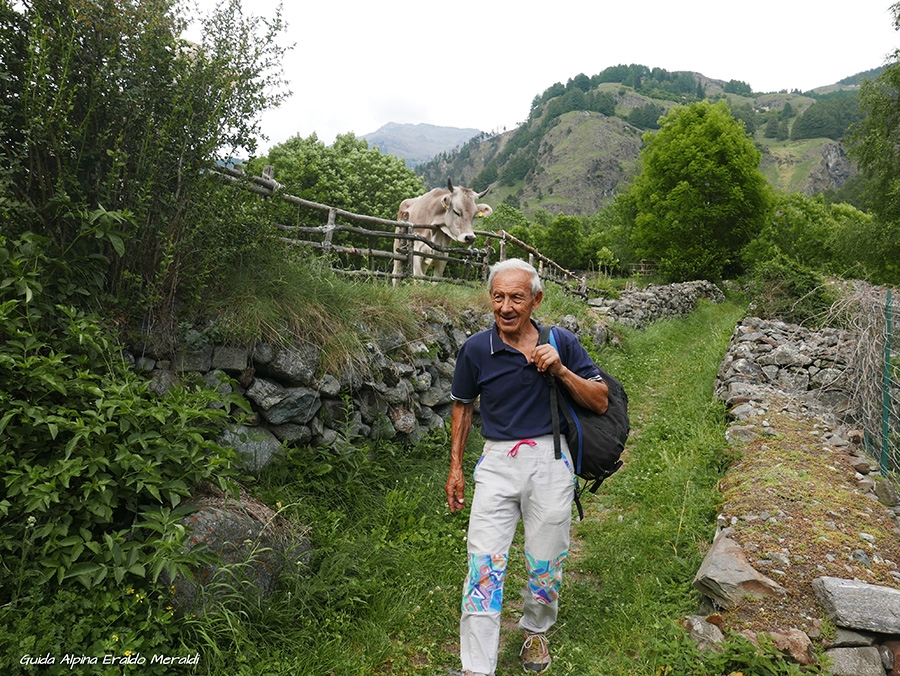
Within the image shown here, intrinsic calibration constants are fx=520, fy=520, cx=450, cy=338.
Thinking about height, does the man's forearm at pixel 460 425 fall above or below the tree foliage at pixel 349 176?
below

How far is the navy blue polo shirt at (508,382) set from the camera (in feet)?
9.38

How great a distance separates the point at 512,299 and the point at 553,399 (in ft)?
1.96

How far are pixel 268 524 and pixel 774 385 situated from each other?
287 inches

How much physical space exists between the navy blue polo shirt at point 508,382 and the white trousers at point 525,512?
88 mm

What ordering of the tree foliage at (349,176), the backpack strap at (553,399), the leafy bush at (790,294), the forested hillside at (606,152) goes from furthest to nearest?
the forested hillside at (606,152)
the tree foliage at (349,176)
the leafy bush at (790,294)
the backpack strap at (553,399)

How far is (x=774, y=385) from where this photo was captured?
7582mm

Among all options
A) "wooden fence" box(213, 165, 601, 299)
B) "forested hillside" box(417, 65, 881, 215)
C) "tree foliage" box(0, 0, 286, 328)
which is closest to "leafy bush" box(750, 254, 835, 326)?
"wooden fence" box(213, 165, 601, 299)

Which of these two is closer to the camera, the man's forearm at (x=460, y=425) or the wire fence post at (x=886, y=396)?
the man's forearm at (x=460, y=425)

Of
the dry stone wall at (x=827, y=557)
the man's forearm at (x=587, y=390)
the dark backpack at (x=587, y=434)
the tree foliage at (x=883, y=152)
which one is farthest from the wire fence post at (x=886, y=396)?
the tree foliage at (x=883, y=152)

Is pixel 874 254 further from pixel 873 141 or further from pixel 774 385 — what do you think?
pixel 774 385

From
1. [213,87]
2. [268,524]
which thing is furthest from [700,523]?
[213,87]

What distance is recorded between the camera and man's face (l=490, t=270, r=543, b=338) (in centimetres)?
288

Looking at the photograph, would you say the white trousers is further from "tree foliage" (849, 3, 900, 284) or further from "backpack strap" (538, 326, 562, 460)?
"tree foliage" (849, 3, 900, 284)

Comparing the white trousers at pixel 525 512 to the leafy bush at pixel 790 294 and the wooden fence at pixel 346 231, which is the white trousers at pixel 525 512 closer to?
the wooden fence at pixel 346 231
